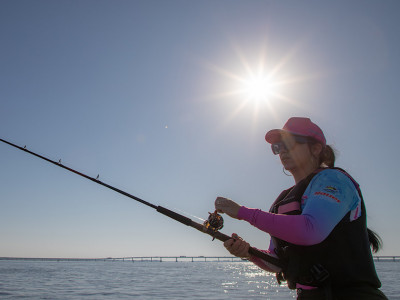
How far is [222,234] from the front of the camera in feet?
12.3

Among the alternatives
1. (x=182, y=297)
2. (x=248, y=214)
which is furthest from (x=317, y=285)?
(x=182, y=297)

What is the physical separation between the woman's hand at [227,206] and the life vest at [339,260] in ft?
1.92

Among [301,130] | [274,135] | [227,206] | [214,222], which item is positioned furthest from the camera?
[214,222]

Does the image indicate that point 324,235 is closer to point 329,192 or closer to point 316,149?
point 329,192

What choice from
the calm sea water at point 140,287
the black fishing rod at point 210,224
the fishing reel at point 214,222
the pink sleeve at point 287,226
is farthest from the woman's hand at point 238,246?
the calm sea water at point 140,287

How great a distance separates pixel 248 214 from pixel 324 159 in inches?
43.9

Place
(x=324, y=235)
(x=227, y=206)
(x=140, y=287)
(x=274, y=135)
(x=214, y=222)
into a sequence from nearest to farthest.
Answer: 1. (x=324, y=235)
2. (x=227, y=206)
3. (x=274, y=135)
4. (x=214, y=222)
5. (x=140, y=287)

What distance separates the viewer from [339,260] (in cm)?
254

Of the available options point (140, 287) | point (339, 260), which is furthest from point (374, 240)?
point (140, 287)

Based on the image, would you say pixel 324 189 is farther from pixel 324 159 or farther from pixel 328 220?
pixel 324 159

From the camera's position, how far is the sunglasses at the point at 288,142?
329 centimetres

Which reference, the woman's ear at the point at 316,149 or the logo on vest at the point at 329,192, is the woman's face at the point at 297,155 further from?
the logo on vest at the point at 329,192

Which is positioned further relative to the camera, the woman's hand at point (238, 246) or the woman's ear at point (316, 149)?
the woman's ear at point (316, 149)

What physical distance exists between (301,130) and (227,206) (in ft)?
3.52
